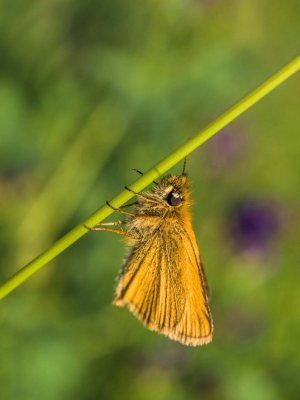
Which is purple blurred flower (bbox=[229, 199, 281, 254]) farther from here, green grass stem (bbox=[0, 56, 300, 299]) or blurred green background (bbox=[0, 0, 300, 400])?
green grass stem (bbox=[0, 56, 300, 299])

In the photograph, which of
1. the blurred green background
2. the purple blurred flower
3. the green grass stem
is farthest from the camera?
the purple blurred flower

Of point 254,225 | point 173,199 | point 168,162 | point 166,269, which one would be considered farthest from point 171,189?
point 254,225

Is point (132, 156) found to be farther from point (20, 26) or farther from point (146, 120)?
point (20, 26)

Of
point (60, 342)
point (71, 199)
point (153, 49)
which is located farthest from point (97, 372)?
point (153, 49)

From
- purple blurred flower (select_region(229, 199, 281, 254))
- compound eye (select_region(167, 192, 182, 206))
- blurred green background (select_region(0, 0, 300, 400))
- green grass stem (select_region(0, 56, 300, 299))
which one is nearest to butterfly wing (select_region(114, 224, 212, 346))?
compound eye (select_region(167, 192, 182, 206))

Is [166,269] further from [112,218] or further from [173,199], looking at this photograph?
[112,218]

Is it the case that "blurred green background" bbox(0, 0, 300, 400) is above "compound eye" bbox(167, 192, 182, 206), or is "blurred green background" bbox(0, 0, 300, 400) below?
above
